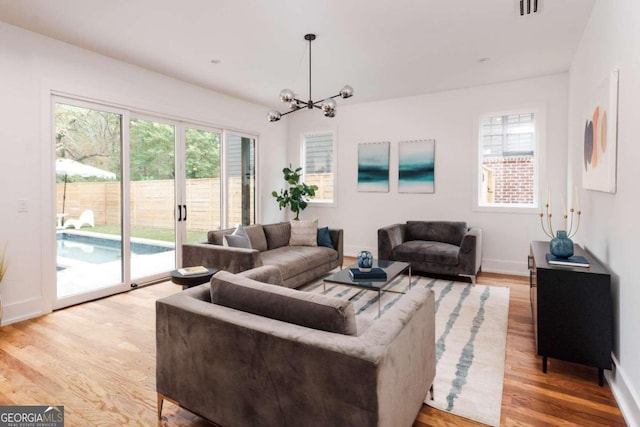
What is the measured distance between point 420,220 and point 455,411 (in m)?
3.89

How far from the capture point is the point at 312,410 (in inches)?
54.6

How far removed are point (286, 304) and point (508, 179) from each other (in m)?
4.61

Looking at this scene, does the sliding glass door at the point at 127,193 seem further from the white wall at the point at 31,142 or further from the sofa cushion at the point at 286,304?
the sofa cushion at the point at 286,304

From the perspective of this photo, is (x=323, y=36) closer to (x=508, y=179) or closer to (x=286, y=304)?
(x=286, y=304)

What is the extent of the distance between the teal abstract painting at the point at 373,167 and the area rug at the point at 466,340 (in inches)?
75.2

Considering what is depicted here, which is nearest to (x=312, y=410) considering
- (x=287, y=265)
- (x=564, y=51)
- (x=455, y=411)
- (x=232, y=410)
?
(x=232, y=410)

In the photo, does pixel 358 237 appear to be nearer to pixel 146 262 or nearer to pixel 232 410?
pixel 146 262

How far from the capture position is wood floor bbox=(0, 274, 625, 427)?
1.95 metres

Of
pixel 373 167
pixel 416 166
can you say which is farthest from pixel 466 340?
pixel 373 167

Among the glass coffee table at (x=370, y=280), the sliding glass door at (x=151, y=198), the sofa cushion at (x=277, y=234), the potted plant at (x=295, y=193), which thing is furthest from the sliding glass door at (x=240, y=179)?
the glass coffee table at (x=370, y=280)

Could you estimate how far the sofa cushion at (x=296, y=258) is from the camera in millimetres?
3964

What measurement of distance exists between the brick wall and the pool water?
4963 millimetres

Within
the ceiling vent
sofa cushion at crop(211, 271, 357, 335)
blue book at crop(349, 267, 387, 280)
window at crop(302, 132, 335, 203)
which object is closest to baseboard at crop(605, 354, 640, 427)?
sofa cushion at crop(211, 271, 357, 335)

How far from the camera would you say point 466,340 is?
2893 mm
